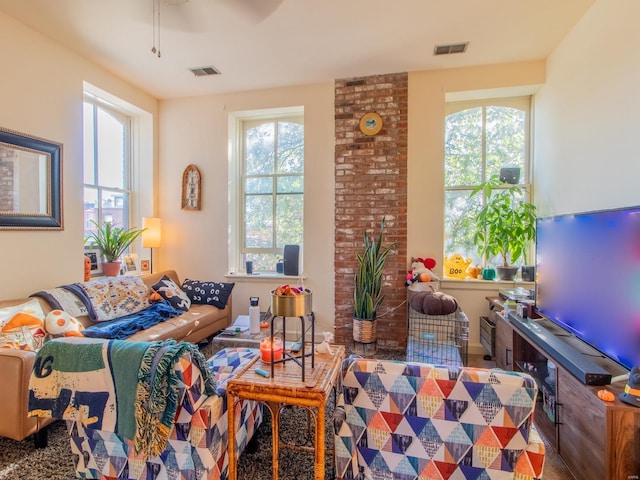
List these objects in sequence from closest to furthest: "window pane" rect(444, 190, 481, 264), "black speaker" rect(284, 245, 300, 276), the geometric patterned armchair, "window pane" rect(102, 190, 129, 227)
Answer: the geometric patterned armchair, "window pane" rect(444, 190, 481, 264), "window pane" rect(102, 190, 129, 227), "black speaker" rect(284, 245, 300, 276)

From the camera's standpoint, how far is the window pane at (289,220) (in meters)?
4.04

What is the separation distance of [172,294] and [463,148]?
3.67 meters

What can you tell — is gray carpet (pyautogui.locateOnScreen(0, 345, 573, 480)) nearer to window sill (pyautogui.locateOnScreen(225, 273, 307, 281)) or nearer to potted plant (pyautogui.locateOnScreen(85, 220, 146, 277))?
potted plant (pyautogui.locateOnScreen(85, 220, 146, 277))

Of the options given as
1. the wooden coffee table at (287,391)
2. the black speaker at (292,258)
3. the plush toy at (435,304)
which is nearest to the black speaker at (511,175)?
the plush toy at (435,304)

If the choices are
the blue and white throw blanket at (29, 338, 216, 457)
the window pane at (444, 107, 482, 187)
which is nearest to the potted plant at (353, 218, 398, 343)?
the window pane at (444, 107, 482, 187)

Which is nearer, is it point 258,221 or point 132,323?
point 132,323

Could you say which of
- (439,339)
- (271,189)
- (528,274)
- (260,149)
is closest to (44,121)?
(260,149)

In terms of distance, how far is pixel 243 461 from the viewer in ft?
5.78

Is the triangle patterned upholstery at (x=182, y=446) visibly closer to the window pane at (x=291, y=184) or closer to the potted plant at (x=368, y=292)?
the potted plant at (x=368, y=292)

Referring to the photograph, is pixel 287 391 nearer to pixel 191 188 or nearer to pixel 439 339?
pixel 439 339

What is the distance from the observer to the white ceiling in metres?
2.44

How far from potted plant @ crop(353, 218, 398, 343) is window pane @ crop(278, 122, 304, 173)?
140 cm

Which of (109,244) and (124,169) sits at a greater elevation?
(124,169)

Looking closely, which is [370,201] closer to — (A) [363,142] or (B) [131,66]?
(A) [363,142]
